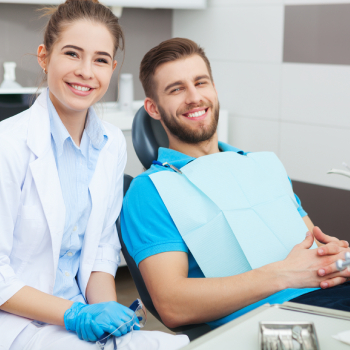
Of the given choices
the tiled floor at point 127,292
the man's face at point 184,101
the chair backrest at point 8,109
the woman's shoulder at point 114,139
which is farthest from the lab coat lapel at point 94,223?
the chair backrest at point 8,109

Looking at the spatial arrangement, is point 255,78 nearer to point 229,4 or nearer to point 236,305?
point 229,4

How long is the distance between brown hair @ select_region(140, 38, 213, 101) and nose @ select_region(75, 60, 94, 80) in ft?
1.52

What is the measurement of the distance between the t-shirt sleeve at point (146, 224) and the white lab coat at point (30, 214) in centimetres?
12

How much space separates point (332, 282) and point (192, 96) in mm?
759

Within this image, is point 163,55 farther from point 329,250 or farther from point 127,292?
point 127,292

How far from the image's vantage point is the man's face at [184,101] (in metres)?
1.66

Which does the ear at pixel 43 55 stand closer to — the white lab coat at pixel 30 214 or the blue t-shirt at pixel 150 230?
the white lab coat at pixel 30 214

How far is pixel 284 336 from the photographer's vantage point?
767mm

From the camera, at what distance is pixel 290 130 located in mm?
2854

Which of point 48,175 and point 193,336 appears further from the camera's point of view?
point 193,336

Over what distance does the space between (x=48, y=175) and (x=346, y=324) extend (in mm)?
758

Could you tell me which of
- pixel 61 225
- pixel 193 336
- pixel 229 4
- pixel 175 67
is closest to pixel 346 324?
pixel 193 336

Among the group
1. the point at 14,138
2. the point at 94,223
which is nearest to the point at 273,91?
the point at 94,223

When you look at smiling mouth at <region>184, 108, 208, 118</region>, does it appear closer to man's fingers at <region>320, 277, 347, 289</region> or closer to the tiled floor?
man's fingers at <region>320, 277, 347, 289</region>
